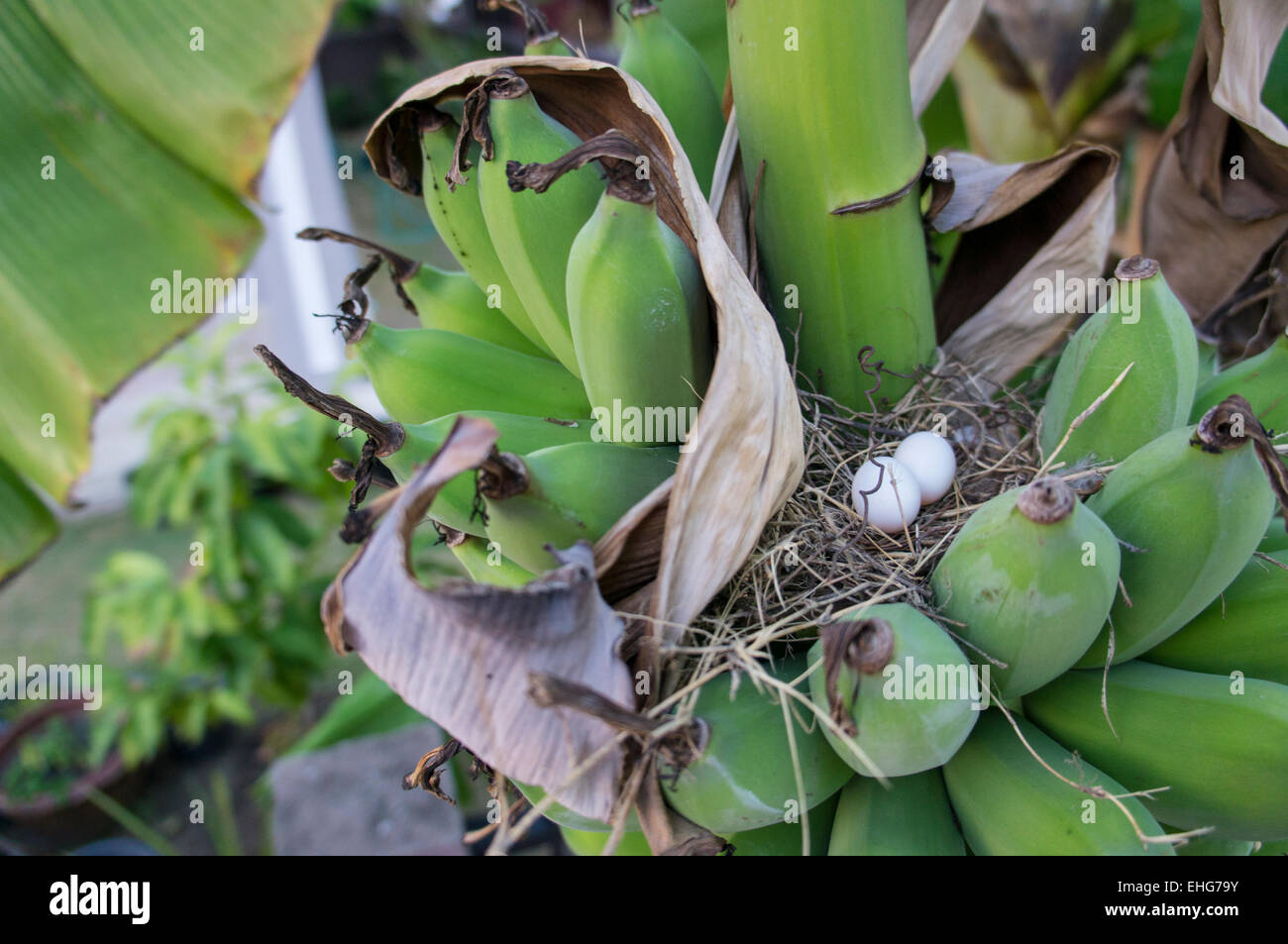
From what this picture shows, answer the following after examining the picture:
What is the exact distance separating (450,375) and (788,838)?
0.38 m

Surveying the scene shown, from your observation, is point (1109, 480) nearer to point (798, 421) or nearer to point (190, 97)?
point (798, 421)

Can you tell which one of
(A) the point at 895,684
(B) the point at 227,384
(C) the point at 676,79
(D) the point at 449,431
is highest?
(C) the point at 676,79

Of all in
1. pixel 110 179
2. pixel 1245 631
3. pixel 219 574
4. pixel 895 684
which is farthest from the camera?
pixel 219 574

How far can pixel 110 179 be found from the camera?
94cm

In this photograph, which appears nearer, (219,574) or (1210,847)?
(1210,847)

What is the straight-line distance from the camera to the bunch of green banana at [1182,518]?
0.48 meters

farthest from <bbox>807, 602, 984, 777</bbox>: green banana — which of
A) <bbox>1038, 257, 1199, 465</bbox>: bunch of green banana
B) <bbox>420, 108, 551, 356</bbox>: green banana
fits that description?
<bbox>420, 108, 551, 356</bbox>: green banana

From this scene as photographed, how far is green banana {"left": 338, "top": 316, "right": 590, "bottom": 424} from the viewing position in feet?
2.07

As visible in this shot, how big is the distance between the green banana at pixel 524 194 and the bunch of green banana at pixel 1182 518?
0.36m

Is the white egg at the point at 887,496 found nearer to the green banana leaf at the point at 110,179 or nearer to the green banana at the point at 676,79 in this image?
the green banana at the point at 676,79

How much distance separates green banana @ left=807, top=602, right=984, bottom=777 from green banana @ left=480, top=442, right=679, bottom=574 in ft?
0.48

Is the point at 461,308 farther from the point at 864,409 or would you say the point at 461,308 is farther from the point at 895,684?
the point at 895,684

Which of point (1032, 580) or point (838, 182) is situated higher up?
point (838, 182)

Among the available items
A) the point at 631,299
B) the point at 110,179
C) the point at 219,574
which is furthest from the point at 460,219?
the point at 219,574
